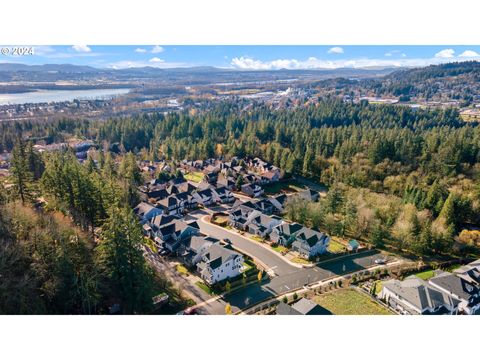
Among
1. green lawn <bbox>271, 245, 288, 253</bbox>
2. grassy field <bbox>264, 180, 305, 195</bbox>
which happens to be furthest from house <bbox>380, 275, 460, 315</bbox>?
grassy field <bbox>264, 180, 305, 195</bbox>

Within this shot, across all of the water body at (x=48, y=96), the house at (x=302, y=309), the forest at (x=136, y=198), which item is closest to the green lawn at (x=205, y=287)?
the forest at (x=136, y=198)

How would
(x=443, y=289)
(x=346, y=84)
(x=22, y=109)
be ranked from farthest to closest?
(x=346, y=84)
(x=22, y=109)
(x=443, y=289)

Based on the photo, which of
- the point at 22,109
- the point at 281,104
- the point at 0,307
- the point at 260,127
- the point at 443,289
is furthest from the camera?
the point at 281,104

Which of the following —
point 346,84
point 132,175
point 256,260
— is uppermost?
point 346,84

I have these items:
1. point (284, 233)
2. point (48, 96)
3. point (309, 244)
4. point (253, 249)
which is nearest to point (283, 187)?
point (284, 233)

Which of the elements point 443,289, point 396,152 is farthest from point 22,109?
point 443,289

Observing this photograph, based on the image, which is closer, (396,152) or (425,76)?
(396,152)

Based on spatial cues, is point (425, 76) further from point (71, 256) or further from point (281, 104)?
point (71, 256)
